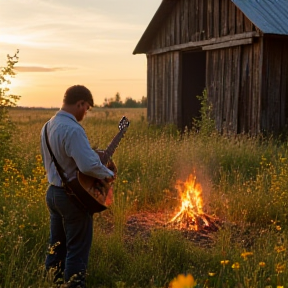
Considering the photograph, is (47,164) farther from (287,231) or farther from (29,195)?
(287,231)

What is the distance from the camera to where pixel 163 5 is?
15906 mm

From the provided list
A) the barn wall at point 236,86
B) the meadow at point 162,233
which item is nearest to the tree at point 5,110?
the meadow at point 162,233

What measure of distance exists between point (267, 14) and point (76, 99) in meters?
10.0

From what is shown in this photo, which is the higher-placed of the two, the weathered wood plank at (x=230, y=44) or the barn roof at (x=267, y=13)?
the barn roof at (x=267, y=13)

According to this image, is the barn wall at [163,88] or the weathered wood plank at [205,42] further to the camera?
the barn wall at [163,88]

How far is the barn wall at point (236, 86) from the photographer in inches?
496

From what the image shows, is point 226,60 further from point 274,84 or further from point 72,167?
point 72,167

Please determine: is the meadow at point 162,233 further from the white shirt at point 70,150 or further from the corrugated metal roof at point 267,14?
the corrugated metal roof at point 267,14

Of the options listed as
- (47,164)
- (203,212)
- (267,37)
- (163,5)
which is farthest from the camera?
(163,5)

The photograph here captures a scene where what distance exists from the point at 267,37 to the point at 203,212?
7327mm

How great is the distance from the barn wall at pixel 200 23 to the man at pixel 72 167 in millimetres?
9338

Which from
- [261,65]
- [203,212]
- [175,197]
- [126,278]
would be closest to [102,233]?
[126,278]

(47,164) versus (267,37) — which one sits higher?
(267,37)

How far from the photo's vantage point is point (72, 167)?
4.02m
